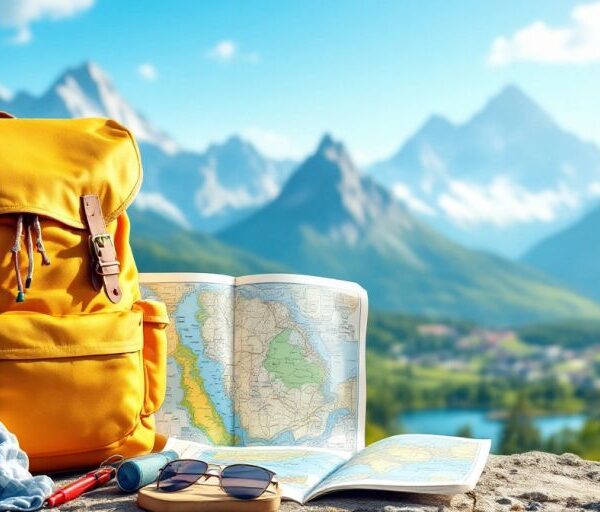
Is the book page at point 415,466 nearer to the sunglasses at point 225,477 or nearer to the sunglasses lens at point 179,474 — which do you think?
the sunglasses at point 225,477

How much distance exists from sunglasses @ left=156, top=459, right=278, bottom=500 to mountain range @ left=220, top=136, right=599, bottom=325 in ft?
530

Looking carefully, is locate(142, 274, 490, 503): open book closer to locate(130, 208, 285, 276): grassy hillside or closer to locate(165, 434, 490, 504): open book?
locate(165, 434, 490, 504): open book

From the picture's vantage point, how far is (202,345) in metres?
3.83

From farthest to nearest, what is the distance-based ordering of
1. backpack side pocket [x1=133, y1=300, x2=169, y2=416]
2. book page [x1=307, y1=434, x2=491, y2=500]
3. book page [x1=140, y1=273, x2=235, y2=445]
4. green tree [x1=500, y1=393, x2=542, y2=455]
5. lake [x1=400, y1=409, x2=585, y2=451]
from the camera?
1. lake [x1=400, y1=409, x2=585, y2=451]
2. green tree [x1=500, y1=393, x2=542, y2=455]
3. book page [x1=140, y1=273, x2=235, y2=445]
4. backpack side pocket [x1=133, y1=300, x2=169, y2=416]
5. book page [x1=307, y1=434, x2=491, y2=500]

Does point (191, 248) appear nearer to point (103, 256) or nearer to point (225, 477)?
point (103, 256)

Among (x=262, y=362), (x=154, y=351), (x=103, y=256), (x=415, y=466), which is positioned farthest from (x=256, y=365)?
(x=415, y=466)

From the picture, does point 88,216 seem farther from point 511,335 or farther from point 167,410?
point 511,335

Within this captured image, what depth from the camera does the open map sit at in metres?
3.82

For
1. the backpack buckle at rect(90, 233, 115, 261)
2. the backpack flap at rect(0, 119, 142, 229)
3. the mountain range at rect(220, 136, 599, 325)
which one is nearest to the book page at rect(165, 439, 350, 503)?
the backpack buckle at rect(90, 233, 115, 261)

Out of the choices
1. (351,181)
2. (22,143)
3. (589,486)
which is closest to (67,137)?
(22,143)

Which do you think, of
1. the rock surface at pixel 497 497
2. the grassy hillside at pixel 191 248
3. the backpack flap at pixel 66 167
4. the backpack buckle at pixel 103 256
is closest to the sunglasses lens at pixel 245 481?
the rock surface at pixel 497 497

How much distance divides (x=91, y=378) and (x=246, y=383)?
2.71ft

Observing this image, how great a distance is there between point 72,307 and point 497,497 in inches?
66.7

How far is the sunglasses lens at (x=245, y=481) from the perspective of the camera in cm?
260
